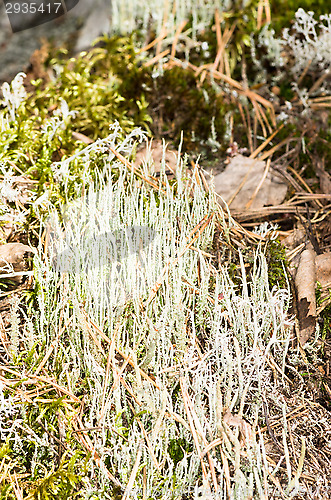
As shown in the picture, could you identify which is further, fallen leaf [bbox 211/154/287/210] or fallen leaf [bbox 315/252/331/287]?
fallen leaf [bbox 211/154/287/210]

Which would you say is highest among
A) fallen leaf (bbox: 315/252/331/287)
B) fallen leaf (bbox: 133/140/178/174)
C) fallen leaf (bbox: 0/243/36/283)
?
fallen leaf (bbox: 133/140/178/174)

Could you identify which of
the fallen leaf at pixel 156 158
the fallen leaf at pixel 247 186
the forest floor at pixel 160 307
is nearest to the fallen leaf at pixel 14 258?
the forest floor at pixel 160 307

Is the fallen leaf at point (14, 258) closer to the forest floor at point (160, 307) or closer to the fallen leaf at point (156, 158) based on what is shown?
the forest floor at point (160, 307)

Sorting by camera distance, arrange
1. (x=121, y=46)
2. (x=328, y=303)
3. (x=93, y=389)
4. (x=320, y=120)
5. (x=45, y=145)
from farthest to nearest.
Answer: (x=121, y=46) → (x=320, y=120) → (x=45, y=145) → (x=328, y=303) → (x=93, y=389)

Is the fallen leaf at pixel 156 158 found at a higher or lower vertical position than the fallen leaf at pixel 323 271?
higher

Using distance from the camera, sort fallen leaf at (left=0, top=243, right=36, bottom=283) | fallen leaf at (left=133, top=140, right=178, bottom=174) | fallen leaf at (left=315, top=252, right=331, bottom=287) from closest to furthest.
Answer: fallen leaf at (left=0, top=243, right=36, bottom=283)
fallen leaf at (left=315, top=252, right=331, bottom=287)
fallen leaf at (left=133, top=140, right=178, bottom=174)

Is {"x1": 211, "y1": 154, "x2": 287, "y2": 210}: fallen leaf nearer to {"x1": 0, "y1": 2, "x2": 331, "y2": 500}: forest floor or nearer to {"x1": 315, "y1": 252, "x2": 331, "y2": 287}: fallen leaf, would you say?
{"x1": 0, "y1": 2, "x2": 331, "y2": 500}: forest floor

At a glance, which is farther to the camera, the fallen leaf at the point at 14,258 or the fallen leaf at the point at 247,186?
the fallen leaf at the point at 247,186

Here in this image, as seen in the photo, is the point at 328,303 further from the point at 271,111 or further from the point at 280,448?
the point at 271,111

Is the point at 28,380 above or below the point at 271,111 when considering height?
below

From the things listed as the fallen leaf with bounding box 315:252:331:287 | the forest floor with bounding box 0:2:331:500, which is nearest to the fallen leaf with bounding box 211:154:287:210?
the forest floor with bounding box 0:2:331:500

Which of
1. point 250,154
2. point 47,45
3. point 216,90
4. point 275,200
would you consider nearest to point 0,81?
point 47,45
